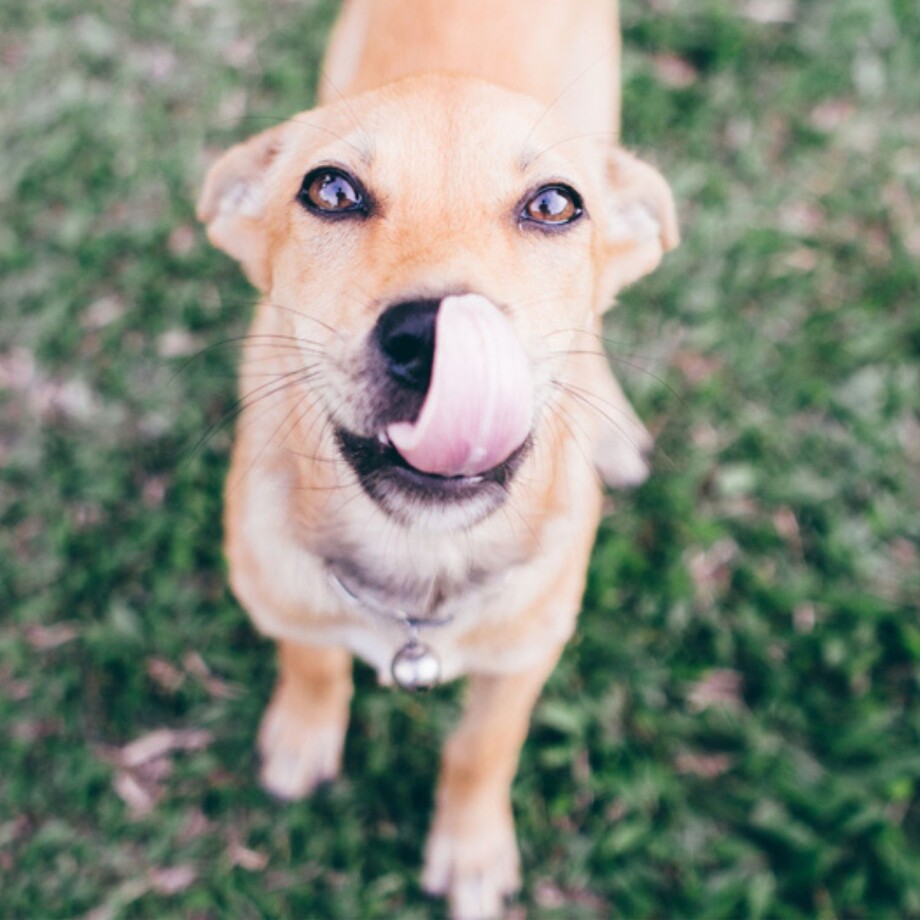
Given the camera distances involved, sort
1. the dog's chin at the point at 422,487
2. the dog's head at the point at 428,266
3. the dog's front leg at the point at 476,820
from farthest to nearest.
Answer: the dog's front leg at the point at 476,820 → the dog's chin at the point at 422,487 → the dog's head at the point at 428,266

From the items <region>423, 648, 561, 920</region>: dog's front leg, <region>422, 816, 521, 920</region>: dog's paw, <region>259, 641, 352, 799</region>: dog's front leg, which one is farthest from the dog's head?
<region>422, 816, 521, 920</region>: dog's paw

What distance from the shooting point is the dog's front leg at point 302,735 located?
360cm

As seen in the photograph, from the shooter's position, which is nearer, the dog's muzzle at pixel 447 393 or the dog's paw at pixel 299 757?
the dog's muzzle at pixel 447 393

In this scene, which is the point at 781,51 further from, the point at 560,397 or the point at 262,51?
the point at 560,397

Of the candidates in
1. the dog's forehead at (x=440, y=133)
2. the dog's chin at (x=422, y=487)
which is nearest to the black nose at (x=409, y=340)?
the dog's chin at (x=422, y=487)

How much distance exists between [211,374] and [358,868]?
2348mm

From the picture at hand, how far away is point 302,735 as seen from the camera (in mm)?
3668

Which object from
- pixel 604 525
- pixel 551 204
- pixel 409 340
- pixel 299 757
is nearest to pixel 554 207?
pixel 551 204

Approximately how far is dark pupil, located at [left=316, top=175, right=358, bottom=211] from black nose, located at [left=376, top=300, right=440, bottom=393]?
0.58 metres

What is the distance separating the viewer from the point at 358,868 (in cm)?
359

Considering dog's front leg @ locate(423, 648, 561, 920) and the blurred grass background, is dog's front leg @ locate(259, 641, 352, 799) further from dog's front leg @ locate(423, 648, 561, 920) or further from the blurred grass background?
dog's front leg @ locate(423, 648, 561, 920)

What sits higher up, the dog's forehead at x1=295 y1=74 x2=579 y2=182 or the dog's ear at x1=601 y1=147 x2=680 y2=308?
the dog's forehead at x1=295 y1=74 x2=579 y2=182

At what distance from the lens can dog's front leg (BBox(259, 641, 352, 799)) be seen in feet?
11.8

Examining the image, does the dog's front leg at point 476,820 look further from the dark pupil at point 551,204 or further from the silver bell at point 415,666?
the dark pupil at point 551,204
